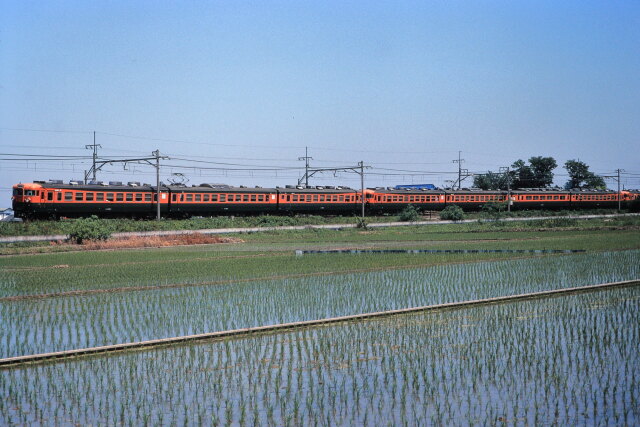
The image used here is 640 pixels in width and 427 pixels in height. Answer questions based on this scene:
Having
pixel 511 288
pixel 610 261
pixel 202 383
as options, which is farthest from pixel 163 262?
pixel 202 383

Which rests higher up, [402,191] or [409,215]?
[402,191]

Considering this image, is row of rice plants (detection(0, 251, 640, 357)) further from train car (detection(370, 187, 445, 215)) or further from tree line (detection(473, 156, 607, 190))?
tree line (detection(473, 156, 607, 190))

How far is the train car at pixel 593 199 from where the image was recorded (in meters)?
82.6

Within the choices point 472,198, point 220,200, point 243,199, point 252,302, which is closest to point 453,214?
point 472,198

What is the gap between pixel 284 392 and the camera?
905 cm

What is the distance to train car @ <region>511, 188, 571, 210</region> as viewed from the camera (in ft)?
254

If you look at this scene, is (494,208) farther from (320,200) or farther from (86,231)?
(86,231)

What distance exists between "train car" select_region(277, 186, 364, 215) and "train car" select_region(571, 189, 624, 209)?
29.5m

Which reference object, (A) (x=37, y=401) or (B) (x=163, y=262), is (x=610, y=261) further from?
(A) (x=37, y=401)

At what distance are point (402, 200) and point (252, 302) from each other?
53.5 m

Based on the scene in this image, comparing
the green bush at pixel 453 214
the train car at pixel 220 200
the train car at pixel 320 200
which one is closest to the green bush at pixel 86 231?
the train car at pixel 220 200

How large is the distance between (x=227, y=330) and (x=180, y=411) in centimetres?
477

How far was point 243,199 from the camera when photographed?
2250 inches

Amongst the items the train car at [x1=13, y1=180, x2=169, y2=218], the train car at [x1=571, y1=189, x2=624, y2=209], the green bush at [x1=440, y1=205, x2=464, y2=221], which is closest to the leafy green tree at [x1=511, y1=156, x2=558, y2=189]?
the train car at [x1=571, y1=189, x2=624, y2=209]
